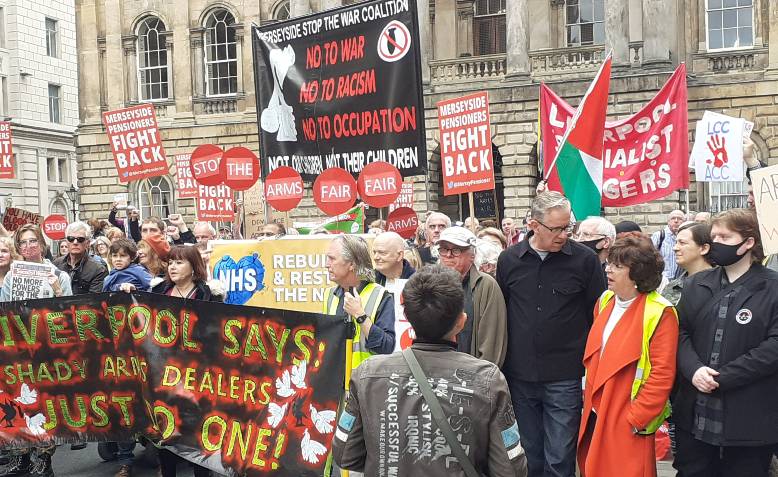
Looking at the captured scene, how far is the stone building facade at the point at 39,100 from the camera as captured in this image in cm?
4981

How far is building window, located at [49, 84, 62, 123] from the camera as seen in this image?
176 ft

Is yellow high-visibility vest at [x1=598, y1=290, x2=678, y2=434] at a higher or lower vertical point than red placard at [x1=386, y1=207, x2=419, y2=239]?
lower

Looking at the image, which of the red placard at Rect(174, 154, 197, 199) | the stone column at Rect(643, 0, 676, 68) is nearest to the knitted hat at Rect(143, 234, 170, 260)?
the red placard at Rect(174, 154, 197, 199)

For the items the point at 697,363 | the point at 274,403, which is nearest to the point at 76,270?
the point at 274,403

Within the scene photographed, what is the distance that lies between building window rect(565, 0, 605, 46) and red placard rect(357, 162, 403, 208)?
21.4m

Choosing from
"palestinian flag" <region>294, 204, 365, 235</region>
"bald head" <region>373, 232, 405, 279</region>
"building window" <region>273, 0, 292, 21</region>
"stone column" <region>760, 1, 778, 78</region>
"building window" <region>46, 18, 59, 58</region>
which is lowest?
"bald head" <region>373, 232, 405, 279</region>

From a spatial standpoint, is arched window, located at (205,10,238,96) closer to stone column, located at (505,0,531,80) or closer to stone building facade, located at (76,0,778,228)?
stone building facade, located at (76,0,778,228)

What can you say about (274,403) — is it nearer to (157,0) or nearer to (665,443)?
(665,443)

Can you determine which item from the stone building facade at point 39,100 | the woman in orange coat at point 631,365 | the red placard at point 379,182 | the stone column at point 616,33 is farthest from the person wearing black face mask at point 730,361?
the stone building facade at point 39,100

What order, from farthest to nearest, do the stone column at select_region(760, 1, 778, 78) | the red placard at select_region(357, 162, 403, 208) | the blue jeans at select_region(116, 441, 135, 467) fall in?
A: 1. the stone column at select_region(760, 1, 778, 78)
2. the red placard at select_region(357, 162, 403, 208)
3. the blue jeans at select_region(116, 441, 135, 467)

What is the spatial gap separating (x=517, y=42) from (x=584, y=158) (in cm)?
2005

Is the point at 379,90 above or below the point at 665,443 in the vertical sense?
above

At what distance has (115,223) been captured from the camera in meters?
19.3

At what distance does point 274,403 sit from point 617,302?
2.21m
